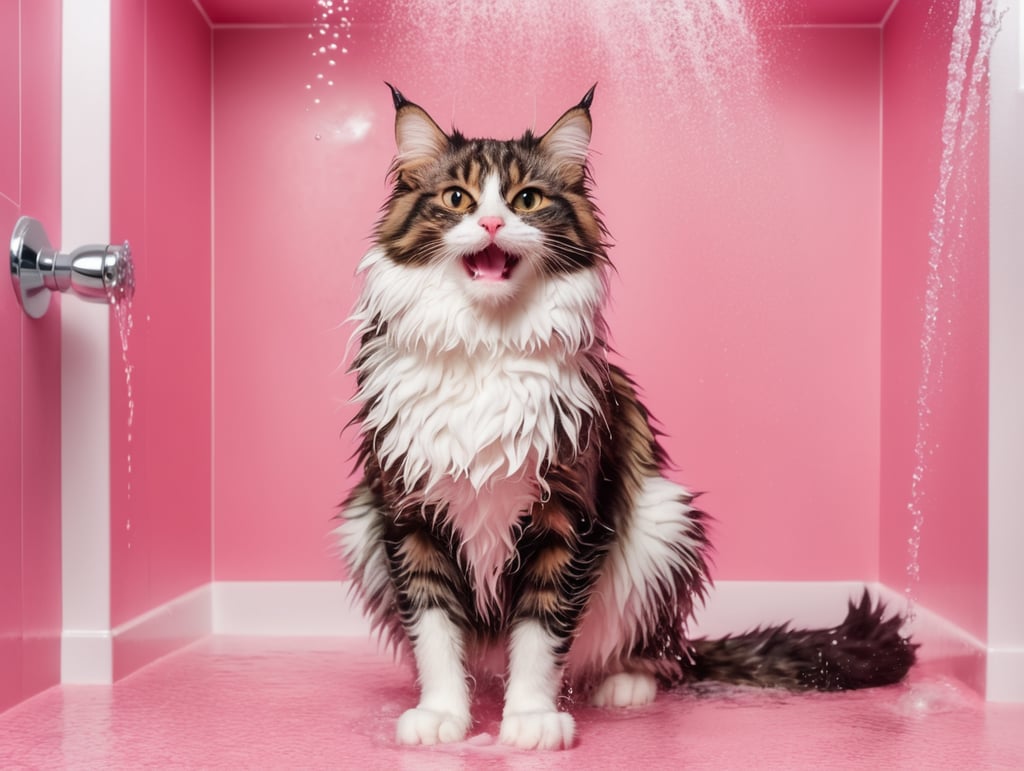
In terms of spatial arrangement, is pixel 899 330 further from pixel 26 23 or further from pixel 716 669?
pixel 26 23

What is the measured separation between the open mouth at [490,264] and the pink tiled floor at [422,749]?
671 mm

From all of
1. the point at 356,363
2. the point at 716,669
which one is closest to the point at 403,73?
the point at 356,363

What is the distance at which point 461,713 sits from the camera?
163 cm

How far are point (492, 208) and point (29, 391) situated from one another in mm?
877

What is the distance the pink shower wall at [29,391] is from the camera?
5.88 ft

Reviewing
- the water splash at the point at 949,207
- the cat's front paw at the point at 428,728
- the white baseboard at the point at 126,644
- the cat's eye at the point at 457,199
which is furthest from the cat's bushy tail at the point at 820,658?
the white baseboard at the point at 126,644

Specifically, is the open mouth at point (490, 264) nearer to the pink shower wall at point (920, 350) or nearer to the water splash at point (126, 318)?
the water splash at point (126, 318)

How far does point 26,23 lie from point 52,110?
164 mm

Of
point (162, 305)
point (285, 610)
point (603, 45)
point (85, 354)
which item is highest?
point (603, 45)

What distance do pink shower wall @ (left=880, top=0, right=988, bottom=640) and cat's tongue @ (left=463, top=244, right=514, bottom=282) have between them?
0.90 metres

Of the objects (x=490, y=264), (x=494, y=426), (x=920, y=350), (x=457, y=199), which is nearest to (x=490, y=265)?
(x=490, y=264)

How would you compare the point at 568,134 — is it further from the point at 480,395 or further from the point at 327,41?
the point at 327,41

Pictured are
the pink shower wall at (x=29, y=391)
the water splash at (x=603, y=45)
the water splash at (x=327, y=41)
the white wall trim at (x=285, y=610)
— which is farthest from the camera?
the white wall trim at (x=285, y=610)

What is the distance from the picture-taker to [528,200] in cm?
169
